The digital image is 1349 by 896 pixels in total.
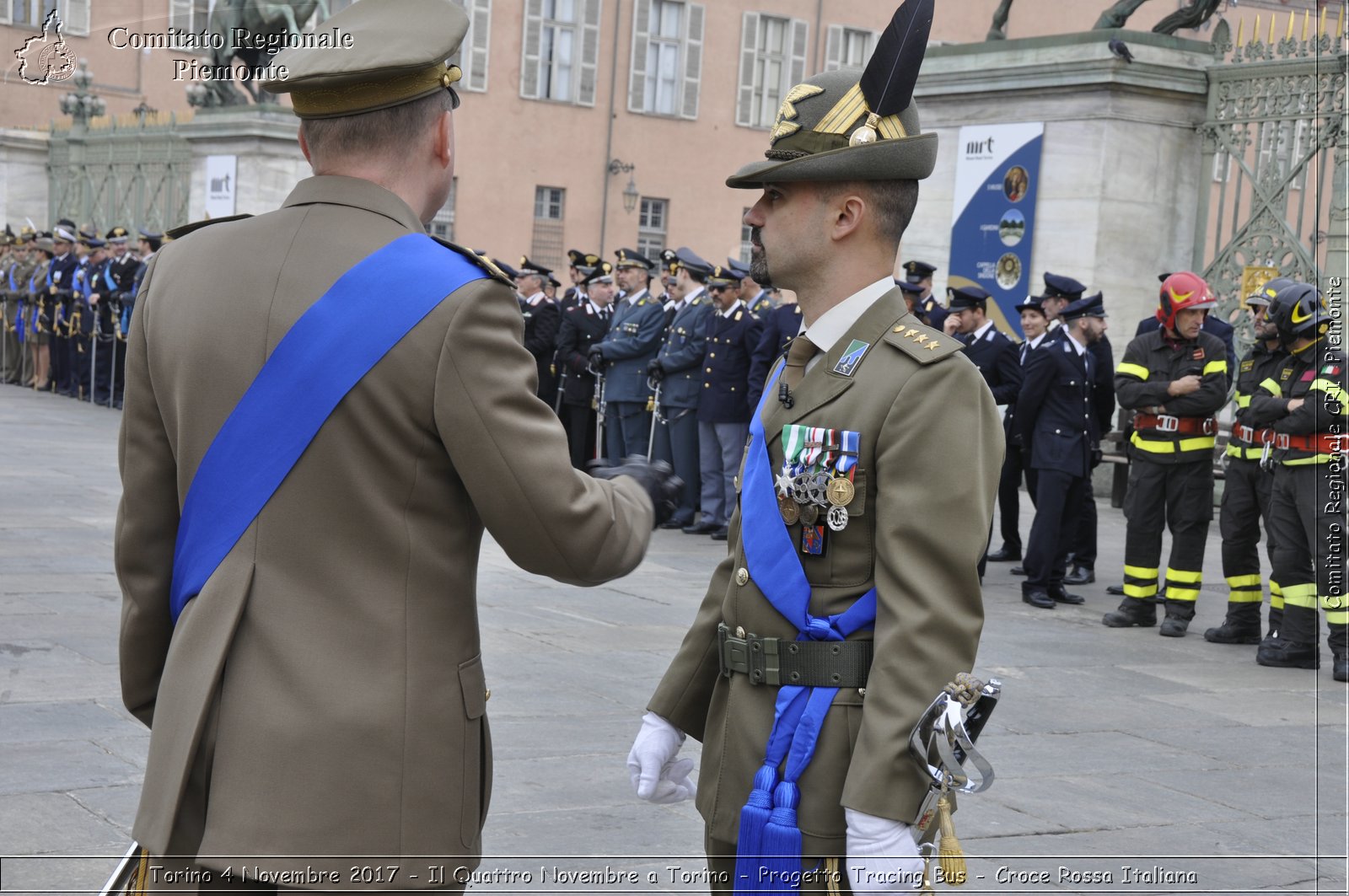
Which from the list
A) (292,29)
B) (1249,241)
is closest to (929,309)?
(1249,241)

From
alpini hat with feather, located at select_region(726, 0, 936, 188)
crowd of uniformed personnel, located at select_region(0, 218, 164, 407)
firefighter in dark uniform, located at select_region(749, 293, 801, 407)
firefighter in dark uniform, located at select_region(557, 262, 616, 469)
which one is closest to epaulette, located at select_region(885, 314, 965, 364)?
alpini hat with feather, located at select_region(726, 0, 936, 188)

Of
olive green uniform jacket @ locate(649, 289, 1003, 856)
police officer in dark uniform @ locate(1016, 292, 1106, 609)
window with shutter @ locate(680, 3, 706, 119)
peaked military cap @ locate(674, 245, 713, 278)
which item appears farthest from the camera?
window with shutter @ locate(680, 3, 706, 119)

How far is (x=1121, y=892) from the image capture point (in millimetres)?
4656

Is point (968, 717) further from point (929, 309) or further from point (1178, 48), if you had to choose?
point (1178, 48)

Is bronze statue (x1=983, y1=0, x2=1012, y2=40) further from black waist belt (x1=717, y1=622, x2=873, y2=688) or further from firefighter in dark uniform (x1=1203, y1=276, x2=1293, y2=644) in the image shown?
black waist belt (x1=717, y1=622, x2=873, y2=688)

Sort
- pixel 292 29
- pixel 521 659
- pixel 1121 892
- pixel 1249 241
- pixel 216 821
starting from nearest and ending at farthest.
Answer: pixel 216 821, pixel 1121 892, pixel 521 659, pixel 1249 241, pixel 292 29

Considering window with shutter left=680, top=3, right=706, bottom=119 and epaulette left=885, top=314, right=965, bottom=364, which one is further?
window with shutter left=680, top=3, right=706, bottom=119

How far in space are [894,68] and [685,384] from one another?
10503 mm

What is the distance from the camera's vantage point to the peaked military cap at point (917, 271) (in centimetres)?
1298

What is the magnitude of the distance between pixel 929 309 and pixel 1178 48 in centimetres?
385

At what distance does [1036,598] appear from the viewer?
10117 mm

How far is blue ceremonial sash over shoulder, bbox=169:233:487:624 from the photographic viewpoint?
2.25 metres

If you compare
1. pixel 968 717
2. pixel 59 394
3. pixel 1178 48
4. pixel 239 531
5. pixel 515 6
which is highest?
pixel 515 6

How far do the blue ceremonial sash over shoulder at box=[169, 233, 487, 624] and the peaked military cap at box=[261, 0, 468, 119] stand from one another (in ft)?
0.83
